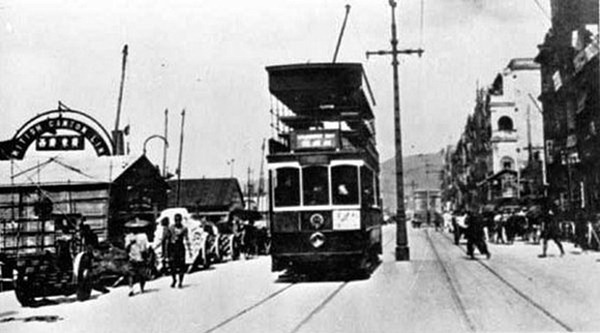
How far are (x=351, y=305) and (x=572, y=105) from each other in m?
33.4

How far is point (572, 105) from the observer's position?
42688 millimetres

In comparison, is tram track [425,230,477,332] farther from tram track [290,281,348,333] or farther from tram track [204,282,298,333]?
tram track [204,282,298,333]

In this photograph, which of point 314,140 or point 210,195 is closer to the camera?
point 314,140

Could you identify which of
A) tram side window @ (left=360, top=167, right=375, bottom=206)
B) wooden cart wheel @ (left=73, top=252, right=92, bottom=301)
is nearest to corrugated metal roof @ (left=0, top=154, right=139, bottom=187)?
tram side window @ (left=360, top=167, right=375, bottom=206)

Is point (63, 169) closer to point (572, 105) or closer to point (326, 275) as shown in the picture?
point (326, 275)

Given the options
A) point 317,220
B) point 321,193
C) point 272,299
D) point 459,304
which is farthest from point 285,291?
point 459,304

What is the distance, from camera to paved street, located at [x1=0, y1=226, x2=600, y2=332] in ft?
33.8

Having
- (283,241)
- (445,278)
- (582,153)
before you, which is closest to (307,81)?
(283,241)

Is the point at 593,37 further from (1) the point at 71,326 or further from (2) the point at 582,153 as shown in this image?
(1) the point at 71,326

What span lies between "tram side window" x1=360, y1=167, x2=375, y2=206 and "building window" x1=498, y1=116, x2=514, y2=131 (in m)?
57.3

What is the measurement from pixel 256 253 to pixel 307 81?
17.2 meters

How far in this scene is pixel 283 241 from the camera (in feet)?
56.3

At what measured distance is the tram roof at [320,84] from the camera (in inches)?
717

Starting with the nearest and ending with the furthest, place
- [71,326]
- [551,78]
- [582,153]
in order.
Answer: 1. [71,326]
2. [582,153]
3. [551,78]
